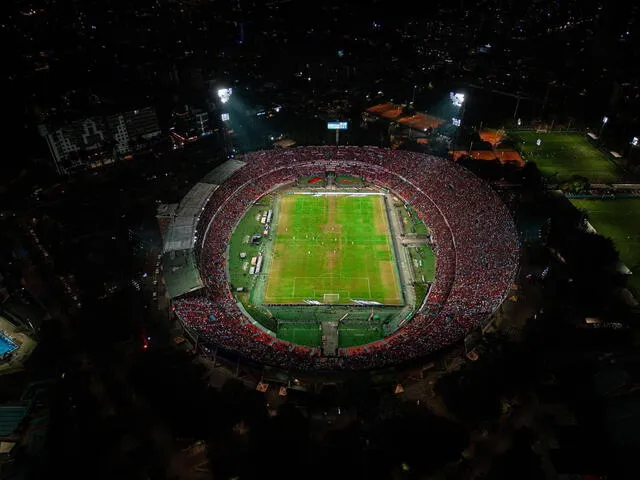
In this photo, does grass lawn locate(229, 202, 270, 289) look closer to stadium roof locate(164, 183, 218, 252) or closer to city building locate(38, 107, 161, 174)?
stadium roof locate(164, 183, 218, 252)

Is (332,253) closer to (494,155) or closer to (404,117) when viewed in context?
(494,155)

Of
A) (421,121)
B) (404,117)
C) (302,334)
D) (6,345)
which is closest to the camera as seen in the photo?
(6,345)

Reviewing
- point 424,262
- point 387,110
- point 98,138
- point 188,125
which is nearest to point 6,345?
point 424,262

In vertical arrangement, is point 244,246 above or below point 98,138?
below

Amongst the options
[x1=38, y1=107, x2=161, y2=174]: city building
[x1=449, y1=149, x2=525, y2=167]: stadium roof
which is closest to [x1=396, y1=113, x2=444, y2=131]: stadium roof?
[x1=449, y1=149, x2=525, y2=167]: stadium roof

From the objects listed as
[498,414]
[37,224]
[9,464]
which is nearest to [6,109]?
[37,224]

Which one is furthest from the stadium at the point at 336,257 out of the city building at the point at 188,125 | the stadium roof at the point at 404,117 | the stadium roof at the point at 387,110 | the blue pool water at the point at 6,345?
the stadium roof at the point at 387,110

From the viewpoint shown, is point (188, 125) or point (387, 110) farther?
point (387, 110)
